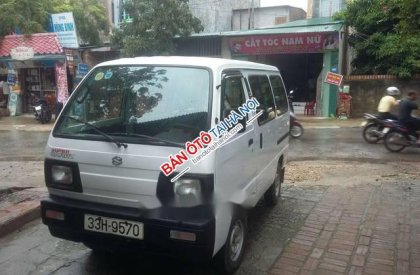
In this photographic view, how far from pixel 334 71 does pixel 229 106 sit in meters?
14.0

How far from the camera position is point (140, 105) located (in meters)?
3.46

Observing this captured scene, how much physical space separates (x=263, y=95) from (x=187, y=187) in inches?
75.1

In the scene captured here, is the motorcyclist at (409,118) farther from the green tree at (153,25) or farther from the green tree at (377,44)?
the green tree at (153,25)

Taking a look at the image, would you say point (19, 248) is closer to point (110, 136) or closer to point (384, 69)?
point (110, 136)

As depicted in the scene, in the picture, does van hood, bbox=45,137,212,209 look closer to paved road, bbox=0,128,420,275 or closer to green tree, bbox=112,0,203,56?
paved road, bbox=0,128,420,275

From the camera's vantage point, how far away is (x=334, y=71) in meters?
16.5

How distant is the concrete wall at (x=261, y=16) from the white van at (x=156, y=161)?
23.7 metres

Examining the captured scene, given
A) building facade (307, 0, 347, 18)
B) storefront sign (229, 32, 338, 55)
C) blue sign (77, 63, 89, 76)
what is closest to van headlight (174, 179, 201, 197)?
storefront sign (229, 32, 338, 55)

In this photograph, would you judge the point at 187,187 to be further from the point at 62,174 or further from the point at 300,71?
the point at 300,71

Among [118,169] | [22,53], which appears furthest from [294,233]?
[22,53]

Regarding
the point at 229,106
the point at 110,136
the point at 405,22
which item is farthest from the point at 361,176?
the point at 110,136

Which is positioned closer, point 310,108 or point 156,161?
point 156,161

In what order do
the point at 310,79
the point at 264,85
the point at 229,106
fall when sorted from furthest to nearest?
the point at 310,79, the point at 264,85, the point at 229,106

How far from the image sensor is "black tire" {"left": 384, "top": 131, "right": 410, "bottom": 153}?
948 centimetres
